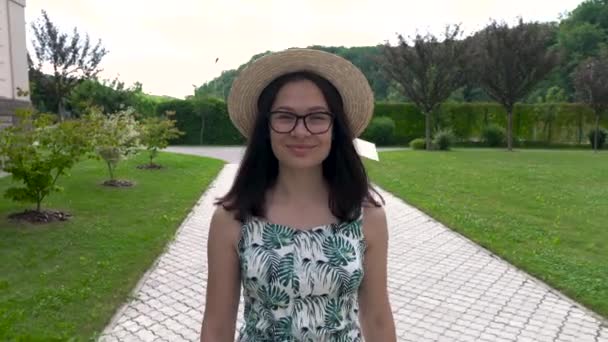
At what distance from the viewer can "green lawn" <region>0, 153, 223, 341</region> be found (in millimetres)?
3895

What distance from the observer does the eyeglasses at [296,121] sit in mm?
1454

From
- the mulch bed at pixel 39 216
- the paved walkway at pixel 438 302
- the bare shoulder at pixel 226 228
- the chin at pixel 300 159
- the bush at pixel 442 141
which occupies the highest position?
the chin at pixel 300 159

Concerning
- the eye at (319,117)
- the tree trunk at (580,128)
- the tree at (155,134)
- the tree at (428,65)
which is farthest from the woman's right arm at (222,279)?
the tree trunk at (580,128)

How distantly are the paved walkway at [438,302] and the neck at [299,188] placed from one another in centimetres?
253

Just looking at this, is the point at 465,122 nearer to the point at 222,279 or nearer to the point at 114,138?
the point at 114,138

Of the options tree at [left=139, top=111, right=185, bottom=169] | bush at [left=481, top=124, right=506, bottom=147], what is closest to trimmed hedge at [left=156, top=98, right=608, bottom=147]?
bush at [left=481, top=124, right=506, bottom=147]

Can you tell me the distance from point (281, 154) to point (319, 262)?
0.34m

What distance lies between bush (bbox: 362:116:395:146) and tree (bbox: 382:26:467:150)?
5.06 meters

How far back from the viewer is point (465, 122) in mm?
30328

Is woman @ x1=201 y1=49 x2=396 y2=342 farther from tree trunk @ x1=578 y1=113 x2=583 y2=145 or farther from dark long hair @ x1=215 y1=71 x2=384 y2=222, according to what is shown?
tree trunk @ x1=578 y1=113 x2=583 y2=145

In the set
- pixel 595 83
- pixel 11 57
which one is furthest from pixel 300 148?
pixel 595 83

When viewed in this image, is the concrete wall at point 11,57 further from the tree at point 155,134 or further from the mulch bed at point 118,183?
the tree at point 155,134

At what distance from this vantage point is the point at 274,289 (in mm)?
1471

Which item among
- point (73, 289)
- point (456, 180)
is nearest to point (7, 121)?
point (73, 289)
